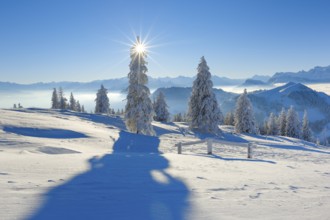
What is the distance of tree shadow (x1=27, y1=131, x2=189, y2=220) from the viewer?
14.9 ft

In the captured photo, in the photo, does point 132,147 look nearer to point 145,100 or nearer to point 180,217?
point 145,100

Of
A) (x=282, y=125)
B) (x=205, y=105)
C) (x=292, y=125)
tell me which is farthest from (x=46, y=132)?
(x=282, y=125)

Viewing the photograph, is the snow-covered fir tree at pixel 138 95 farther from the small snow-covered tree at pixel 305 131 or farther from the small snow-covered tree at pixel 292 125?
the small snow-covered tree at pixel 305 131

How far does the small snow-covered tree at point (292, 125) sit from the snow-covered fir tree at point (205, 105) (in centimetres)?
3346

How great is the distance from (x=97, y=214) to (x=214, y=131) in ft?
128

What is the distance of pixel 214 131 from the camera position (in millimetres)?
42625

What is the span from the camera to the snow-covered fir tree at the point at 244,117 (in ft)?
178

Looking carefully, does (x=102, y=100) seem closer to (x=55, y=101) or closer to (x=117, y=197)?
(x=55, y=101)

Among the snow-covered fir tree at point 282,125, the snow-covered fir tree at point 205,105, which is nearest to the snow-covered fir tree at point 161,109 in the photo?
the snow-covered fir tree at point 205,105

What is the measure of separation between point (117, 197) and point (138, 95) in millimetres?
26386

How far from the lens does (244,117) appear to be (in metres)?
54.5

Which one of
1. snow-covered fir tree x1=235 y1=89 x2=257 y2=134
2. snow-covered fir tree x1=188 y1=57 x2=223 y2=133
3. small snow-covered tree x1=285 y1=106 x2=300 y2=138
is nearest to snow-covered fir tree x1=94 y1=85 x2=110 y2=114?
snow-covered fir tree x1=235 y1=89 x2=257 y2=134

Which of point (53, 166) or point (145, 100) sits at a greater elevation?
point (145, 100)

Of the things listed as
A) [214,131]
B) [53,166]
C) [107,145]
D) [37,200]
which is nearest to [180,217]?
[37,200]
